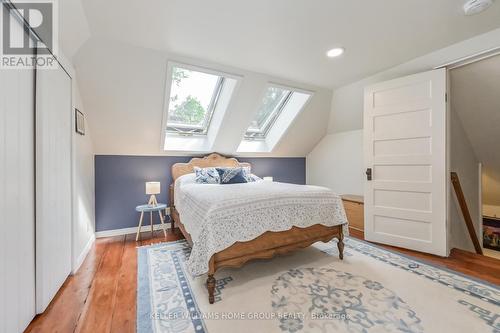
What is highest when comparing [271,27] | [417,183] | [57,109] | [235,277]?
[271,27]

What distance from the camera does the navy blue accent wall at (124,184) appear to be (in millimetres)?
3367

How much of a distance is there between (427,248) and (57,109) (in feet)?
13.7

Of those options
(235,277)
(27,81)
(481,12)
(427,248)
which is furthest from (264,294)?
(481,12)

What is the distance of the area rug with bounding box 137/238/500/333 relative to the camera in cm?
147

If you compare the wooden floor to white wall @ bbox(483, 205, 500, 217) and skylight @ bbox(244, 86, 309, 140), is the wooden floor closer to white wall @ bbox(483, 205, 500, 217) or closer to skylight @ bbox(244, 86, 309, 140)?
skylight @ bbox(244, 86, 309, 140)

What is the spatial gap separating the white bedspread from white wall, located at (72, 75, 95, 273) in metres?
1.14

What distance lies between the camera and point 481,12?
6.30ft

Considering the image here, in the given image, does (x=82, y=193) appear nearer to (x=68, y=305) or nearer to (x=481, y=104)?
(x=68, y=305)

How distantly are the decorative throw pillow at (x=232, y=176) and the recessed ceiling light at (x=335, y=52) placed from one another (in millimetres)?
1992

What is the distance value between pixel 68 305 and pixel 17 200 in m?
0.95

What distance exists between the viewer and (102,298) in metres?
1.80

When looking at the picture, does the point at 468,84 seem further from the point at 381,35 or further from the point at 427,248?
the point at 427,248

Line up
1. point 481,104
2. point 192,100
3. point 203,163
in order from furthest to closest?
point 203,163 < point 192,100 < point 481,104

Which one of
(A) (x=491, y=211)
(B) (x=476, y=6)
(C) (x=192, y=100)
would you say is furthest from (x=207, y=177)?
(A) (x=491, y=211)
